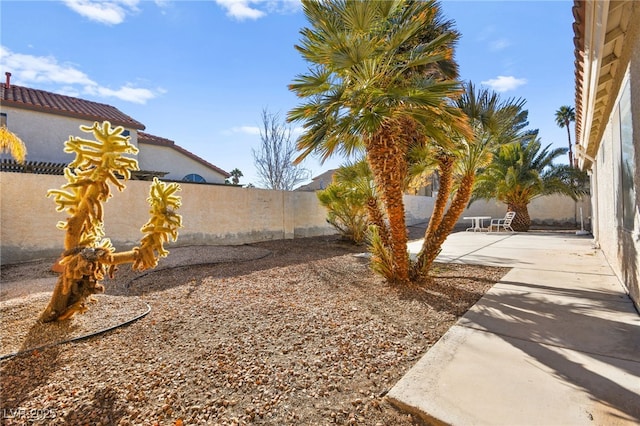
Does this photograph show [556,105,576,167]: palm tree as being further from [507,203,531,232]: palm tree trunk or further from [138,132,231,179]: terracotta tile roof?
[138,132,231,179]: terracotta tile roof

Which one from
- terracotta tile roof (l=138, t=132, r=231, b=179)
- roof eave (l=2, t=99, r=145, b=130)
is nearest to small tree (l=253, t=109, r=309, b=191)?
terracotta tile roof (l=138, t=132, r=231, b=179)

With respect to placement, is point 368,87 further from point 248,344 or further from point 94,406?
point 94,406

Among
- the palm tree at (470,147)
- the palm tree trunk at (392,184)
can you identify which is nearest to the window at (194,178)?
the palm tree trunk at (392,184)

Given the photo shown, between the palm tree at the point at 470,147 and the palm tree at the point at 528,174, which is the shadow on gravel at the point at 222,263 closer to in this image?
the palm tree at the point at 470,147

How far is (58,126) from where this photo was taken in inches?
567

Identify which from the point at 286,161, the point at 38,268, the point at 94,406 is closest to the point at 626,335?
the point at 94,406

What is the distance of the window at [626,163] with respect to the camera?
4117 mm

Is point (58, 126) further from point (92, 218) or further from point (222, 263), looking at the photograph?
point (92, 218)

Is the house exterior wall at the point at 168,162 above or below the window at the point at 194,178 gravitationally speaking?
above

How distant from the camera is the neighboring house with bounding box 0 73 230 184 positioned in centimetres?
1337

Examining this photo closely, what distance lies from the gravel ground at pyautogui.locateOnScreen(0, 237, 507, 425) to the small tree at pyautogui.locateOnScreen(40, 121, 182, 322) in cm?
47

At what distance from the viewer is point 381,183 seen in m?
5.54

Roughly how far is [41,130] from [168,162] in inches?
231

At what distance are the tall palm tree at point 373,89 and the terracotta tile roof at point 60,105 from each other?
1421 centimetres
